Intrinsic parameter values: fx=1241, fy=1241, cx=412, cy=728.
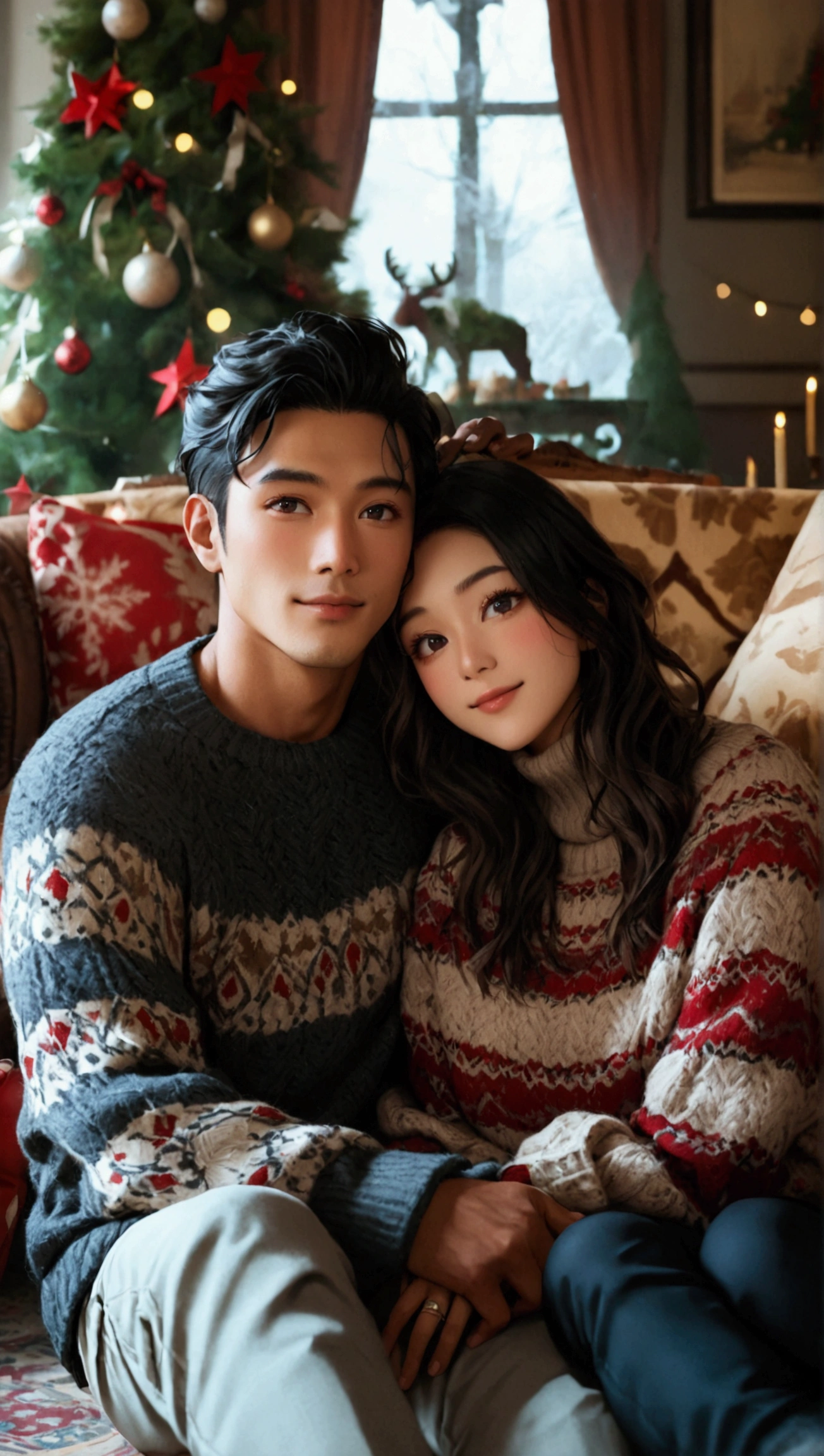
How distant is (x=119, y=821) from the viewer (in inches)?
45.9

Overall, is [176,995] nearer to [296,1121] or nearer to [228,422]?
[296,1121]

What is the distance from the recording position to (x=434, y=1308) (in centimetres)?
103

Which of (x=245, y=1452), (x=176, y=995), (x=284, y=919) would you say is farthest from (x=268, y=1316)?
(x=284, y=919)

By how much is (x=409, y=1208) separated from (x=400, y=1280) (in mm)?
109

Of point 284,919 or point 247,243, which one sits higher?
point 247,243

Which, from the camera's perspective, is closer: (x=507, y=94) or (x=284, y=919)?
(x=284, y=919)

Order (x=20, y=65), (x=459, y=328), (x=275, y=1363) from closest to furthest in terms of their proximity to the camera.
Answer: (x=275, y=1363), (x=20, y=65), (x=459, y=328)

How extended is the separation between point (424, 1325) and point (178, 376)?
2.45 m

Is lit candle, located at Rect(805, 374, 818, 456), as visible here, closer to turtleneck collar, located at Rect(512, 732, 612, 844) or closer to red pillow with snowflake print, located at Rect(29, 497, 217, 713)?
red pillow with snowflake print, located at Rect(29, 497, 217, 713)

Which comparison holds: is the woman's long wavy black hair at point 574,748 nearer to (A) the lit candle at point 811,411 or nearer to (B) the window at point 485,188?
(A) the lit candle at point 811,411

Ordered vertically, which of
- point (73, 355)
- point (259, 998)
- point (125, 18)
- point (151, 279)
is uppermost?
point (125, 18)

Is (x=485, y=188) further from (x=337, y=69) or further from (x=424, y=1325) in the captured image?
(x=424, y=1325)

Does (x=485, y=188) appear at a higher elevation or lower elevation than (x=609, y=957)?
higher

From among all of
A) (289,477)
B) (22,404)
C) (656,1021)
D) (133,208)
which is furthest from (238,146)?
(656,1021)
